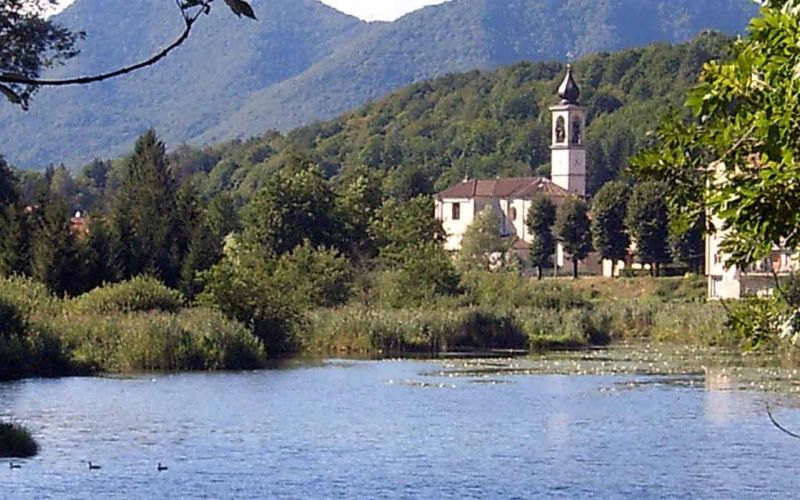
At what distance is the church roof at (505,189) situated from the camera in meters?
124

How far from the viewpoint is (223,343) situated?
140 feet

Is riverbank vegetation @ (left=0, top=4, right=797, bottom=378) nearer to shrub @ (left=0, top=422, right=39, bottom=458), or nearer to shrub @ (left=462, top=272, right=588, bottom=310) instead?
shrub @ (left=462, top=272, right=588, bottom=310)

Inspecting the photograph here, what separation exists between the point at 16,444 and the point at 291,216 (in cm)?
5242

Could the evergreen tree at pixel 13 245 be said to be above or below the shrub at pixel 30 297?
above

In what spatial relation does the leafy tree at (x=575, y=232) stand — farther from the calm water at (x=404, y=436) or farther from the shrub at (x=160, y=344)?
the calm water at (x=404, y=436)

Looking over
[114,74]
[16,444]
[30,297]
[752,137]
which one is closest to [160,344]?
[30,297]

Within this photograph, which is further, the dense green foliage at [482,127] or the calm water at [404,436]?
the dense green foliage at [482,127]

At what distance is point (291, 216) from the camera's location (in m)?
76.8

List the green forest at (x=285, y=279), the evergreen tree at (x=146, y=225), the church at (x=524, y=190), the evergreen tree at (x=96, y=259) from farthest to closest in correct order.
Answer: the church at (x=524, y=190) < the evergreen tree at (x=146, y=225) < the evergreen tree at (x=96, y=259) < the green forest at (x=285, y=279)

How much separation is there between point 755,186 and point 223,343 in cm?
3655

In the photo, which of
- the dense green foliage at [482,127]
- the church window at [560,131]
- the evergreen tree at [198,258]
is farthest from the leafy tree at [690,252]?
the dense green foliage at [482,127]

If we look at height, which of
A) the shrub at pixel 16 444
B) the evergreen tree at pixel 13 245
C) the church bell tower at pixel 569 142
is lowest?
the shrub at pixel 16 444

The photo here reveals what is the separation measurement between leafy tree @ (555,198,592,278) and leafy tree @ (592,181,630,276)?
3340mm

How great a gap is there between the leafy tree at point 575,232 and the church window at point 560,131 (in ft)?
110
